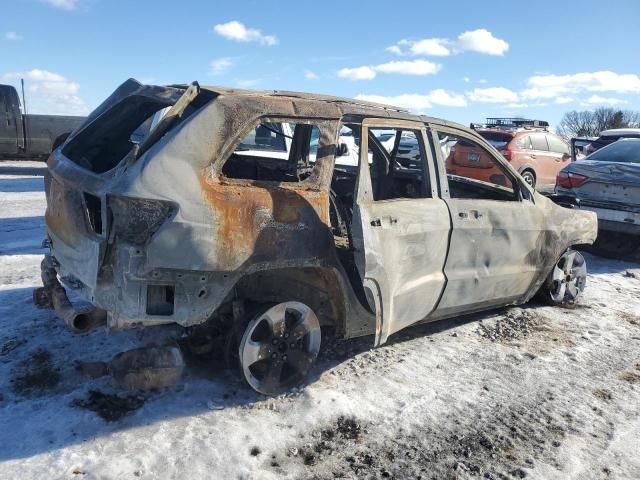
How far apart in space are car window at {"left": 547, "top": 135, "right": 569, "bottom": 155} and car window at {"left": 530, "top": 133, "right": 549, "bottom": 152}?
229 millimetres

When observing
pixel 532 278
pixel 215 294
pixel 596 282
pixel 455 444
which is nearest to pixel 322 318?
pixel 215 294

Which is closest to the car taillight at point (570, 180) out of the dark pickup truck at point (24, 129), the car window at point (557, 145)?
the car window at point (557, 145)

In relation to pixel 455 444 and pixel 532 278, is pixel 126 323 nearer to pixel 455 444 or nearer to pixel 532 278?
pixel 455 444

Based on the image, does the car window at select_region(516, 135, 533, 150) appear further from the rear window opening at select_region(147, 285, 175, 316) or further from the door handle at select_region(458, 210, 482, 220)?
the rear window opening at select_region(147, 285, 175, 316)

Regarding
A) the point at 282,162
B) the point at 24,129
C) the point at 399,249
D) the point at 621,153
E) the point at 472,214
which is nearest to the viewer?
the point at 399,249

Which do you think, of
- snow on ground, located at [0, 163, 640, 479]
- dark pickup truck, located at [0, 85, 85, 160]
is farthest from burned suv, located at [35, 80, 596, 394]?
dark pickup truck, located at [0, 85, 85, 160]

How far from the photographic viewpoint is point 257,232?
311cm

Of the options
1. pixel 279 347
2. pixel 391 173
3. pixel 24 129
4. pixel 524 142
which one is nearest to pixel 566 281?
pixel 391 173

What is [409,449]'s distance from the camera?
3010 mm

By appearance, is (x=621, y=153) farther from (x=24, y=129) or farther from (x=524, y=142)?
(x=24, y=129)

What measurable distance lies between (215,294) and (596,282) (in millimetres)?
5246

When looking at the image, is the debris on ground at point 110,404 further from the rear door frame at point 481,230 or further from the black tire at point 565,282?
the black tire at point 565,282

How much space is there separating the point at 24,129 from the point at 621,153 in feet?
42.2

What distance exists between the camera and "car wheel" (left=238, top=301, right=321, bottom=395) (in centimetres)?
334
